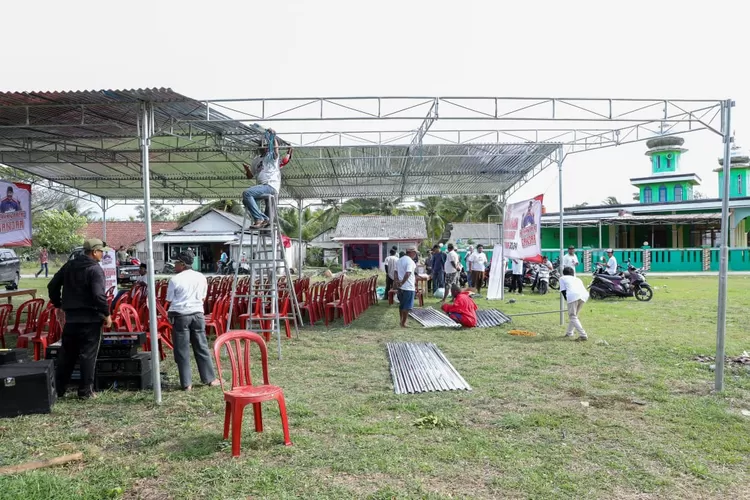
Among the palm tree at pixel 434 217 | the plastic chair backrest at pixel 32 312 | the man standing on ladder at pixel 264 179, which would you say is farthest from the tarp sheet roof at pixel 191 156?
the palm tree at pixel 434 217

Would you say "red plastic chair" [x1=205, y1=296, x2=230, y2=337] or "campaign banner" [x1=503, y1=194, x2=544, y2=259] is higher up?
"campaign banner" [x1=503, y1=194, x2=544, y2=259]

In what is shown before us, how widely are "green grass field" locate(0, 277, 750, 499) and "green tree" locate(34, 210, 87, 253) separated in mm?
27728

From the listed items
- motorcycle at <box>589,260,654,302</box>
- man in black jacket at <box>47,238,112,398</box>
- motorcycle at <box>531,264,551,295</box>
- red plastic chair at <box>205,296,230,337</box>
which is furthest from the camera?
motorcycle at <box>531,264,551,295</box>

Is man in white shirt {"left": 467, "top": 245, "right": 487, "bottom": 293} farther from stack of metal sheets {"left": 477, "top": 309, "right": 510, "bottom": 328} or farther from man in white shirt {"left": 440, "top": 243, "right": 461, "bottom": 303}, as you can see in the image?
stack of metal sheets {"left": 477, "top": 309, "right": 510, "bottom": 328}

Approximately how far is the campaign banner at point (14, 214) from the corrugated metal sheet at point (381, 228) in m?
24.6

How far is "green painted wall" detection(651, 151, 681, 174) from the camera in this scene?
3384 cm

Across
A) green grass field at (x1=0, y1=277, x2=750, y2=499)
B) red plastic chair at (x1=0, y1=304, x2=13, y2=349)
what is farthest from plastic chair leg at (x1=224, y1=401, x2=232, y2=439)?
red plastic chair at (x1=0, y1=304, x2=13, y2=349)

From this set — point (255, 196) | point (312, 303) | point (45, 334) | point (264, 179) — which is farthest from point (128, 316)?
point (312, 303)

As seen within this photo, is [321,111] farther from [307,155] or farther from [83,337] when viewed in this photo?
[307,155]

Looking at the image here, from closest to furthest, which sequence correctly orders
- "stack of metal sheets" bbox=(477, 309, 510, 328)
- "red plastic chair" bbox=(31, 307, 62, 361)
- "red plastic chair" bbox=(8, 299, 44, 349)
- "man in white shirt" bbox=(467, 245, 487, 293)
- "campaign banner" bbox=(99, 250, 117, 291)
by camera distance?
"red plastic chair" bbox=(31, 307, 62, 361) → "red plastic chair" bbox=(8, 299, 44, 349) → "campaign banner" bbox=(99, 250, 117, 291) → "stack of metal sheets" bbox=(477, 309, 510, 328) → "man in white shirt" bbox=(467, 245, 487, 293)

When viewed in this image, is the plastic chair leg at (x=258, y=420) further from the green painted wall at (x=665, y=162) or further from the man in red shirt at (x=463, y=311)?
the green painted wall at (x=665, y=162)

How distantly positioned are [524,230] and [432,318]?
101 inches

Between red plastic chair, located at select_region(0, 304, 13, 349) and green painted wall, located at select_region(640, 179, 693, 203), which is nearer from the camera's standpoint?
red plastic chair, located at select_region(0, 304, 13, 349)

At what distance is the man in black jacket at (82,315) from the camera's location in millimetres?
5238
